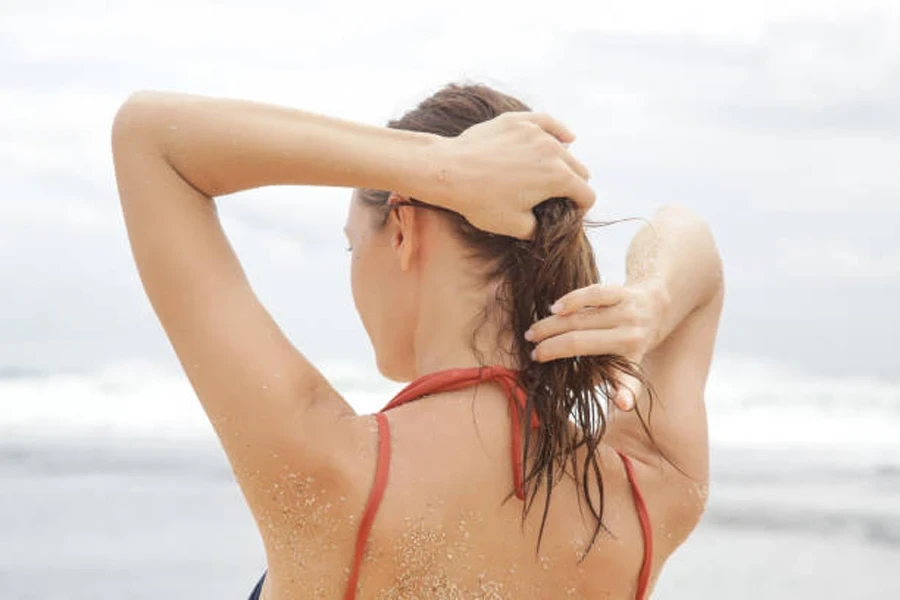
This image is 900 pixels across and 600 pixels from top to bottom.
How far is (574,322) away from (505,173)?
260mm

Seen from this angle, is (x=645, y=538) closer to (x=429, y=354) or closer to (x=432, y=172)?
(x=429, y=354)

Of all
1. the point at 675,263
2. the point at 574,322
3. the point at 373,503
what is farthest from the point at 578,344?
the point at 675,263

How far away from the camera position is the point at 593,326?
2.00 metres

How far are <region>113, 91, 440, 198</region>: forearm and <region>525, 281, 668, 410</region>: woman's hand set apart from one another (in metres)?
0.29

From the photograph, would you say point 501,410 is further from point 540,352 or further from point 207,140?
point 207,140

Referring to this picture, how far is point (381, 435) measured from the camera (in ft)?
6.32

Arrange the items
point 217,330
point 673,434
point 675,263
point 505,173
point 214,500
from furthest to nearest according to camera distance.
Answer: point 214,500, point 675,263, point 673,434, point 505,173, point 217,330

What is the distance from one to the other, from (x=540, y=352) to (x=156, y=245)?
62cm

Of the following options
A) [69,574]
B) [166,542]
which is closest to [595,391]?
[69,574]

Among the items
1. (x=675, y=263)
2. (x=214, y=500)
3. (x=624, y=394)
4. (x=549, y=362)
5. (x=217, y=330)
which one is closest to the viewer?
(x=217, y=330)

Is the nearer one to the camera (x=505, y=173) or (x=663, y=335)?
(x=505, y=173)

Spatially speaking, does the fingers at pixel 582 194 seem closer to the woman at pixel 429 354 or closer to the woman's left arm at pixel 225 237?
the woman at pixel 429 354

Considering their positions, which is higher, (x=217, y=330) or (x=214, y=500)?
(x=217, y=330)

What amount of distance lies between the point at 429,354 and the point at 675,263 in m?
0.61
